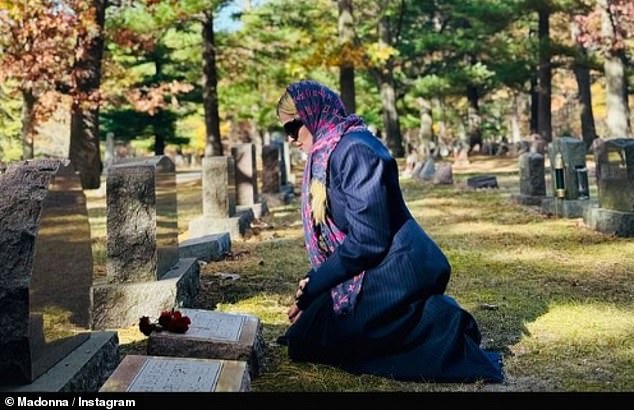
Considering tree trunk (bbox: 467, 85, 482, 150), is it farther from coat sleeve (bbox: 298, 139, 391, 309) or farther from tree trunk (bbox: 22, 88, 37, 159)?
coat sleeve (bbox: 298, 139, 391, 309)

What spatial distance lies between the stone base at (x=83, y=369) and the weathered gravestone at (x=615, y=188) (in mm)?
6837

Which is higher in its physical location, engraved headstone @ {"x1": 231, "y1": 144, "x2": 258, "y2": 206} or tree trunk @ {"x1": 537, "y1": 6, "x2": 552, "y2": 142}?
tree trunk @ {"x1": 537, "y1": 6, "x2": 552, "y2": 142}

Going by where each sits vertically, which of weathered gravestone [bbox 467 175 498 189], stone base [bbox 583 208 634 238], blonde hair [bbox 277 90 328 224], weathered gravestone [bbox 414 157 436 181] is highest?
blonde hair [bbox 277 90 328 224]

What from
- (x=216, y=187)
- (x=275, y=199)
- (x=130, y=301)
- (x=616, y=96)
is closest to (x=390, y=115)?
(x=616, y=96)

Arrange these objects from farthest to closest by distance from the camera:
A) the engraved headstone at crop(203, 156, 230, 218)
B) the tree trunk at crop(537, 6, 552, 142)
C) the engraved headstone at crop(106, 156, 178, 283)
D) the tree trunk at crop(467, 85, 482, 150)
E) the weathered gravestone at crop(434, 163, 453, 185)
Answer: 1. the tree trunk at crop(467, 85, 482, 150)
2. the tree trunk at crop(537, 6, 552, 142)
3. the weathered gravestone at crop(434, 163, 453, 185)
4. the engraved headstone at crop(203, 156, 230, 218)
5. the engraved headstone at crop(106, 156, 178, 283)

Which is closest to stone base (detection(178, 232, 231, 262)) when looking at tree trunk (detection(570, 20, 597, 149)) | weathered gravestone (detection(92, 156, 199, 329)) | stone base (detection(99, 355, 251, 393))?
weathered gravestone (detection(92, 156, 199, 329))

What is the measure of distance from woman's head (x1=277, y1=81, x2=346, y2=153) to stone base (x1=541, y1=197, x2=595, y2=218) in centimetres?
697

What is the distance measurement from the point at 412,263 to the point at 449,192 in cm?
1254

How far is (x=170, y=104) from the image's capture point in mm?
26938

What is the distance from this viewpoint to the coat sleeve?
3.95 m

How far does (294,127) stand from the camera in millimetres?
4434

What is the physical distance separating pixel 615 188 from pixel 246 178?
5781mm

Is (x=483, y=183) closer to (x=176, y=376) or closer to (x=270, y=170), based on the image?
(x=270, y=170)

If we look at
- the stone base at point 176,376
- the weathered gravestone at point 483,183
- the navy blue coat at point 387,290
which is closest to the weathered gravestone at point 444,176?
the weathered gravestone at point 483,183
